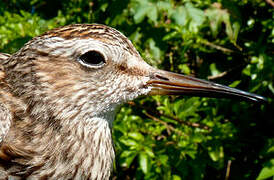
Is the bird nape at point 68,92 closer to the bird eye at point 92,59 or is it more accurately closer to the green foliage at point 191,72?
the bird eye at point 92,59

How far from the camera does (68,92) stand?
1.58 m

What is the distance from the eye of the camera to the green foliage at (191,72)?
7.88ft

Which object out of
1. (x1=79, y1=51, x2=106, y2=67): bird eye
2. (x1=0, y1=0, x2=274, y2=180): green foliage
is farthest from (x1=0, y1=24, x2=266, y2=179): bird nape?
(x1=0, y1=0, x2=274, y2=180): green foliage

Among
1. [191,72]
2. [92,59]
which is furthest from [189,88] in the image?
[191,72]

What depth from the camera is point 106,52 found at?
1577mm

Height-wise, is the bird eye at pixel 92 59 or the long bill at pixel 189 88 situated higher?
the bird eye at pixel 92 59

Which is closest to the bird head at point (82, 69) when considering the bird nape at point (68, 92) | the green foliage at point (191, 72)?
the bird nape at point (68, 92)

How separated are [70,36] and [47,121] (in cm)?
42

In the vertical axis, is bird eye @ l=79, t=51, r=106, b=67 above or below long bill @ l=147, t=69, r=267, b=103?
above

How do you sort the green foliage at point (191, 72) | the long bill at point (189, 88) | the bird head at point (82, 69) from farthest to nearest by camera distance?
the green foliage at point (191, 72)
the long bill at point (189, 88)
the bird head at point (82, 69)

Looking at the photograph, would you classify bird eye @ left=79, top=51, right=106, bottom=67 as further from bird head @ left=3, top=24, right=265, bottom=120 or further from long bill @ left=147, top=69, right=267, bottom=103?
long bill @ left=147, top=69, right=267, bottom=103

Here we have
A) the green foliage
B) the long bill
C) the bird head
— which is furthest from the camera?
the green foliage

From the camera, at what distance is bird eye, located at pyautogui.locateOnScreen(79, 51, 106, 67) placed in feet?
5.10

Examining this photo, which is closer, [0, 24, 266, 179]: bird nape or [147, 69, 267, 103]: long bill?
[0, 24, 266, 179]: bird nape
